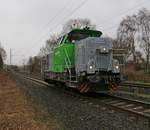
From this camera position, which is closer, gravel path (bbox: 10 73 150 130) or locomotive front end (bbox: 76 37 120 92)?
gravel path (bbox: 10 73 150 130)

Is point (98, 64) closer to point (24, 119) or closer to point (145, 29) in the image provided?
point (24, 119)

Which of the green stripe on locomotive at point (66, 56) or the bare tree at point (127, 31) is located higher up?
the bare tree at point (127, 31)

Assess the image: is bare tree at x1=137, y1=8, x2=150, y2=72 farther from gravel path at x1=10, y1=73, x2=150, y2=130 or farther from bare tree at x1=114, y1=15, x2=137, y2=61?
gravel path at x1=10, y1=73, x2=150, y2=130

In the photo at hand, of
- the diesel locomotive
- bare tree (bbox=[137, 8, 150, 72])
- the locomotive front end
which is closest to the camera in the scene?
the diesel locomotive

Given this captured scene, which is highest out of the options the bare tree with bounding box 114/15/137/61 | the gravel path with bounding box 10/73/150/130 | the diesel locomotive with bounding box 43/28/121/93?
the bare tree with bounding box 114/15/137/61

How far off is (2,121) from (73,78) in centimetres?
703

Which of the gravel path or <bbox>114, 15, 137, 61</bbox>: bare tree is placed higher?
<bbox>114, 15, 137, 61</bbox>: bare tree

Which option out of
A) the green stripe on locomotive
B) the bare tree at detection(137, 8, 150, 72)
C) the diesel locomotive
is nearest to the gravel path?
the diesel locomotive

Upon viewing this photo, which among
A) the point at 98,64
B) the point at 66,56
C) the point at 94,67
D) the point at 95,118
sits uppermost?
the point at 66,56

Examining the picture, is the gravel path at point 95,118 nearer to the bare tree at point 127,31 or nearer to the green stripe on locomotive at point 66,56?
the green stripe on locomotive at point 66,56

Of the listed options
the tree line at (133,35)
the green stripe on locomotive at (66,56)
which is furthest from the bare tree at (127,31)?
the green stripe on locomotive at (66,56)

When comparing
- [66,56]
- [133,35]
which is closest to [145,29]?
[133,35]

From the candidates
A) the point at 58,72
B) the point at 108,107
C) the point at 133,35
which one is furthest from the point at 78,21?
the point at 108,107

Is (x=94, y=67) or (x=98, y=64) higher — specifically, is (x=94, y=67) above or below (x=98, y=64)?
below
